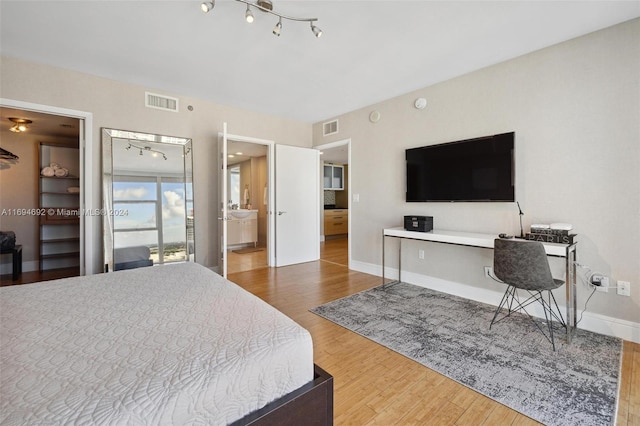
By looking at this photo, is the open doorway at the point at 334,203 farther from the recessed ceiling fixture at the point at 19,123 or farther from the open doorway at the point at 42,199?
the recessed ceiling fixture at the point at 19,123

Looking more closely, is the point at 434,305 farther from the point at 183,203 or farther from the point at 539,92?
the point at 183,203

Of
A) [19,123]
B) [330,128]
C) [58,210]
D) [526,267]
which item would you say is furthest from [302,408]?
[58,210]

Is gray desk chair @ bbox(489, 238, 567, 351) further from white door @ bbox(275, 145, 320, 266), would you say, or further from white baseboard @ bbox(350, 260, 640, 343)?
white door @ bbox(275, 145, 320, 266)

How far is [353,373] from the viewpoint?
1892 mm

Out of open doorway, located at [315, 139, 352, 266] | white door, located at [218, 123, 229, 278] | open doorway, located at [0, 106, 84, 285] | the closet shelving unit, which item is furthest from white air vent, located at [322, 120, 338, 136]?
the closet shelving unit

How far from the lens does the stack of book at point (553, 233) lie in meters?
2.35

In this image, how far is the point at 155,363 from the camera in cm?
92

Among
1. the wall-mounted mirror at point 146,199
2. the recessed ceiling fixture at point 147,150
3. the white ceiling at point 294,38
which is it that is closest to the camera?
the white ceiling at point 294,38

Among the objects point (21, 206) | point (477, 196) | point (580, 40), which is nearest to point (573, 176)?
point (477, 196)

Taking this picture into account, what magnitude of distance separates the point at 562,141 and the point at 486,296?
169 cm

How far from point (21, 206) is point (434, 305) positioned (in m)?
6.45

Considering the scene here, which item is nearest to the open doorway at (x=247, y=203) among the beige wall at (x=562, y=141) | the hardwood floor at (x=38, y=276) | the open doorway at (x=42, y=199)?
the hardwood floor at (x=38, y=276)

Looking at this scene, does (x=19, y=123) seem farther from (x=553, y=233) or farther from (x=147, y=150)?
(x=553, y=233)

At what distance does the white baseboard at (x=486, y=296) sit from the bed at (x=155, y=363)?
2.63 metres
